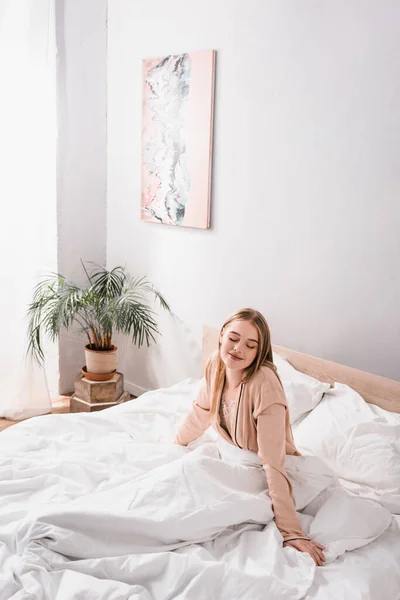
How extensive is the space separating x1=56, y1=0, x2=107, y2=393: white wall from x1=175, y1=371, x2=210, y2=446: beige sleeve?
166cm

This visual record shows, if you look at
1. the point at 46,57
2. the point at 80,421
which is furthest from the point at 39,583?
the point at 46,57

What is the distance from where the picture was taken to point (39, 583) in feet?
4.69

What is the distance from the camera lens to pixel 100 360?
3.23 m

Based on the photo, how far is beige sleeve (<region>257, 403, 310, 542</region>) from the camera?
1.71 metres

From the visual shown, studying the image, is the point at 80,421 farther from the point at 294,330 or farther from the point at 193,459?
the point at 294,330

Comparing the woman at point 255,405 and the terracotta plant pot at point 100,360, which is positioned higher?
the woman at point 255,405

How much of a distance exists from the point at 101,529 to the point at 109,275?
6.48ft

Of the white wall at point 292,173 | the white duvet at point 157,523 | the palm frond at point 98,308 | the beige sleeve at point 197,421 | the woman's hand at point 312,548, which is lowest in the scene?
the woman's hand at point 312,548

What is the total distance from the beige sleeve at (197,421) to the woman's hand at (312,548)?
1.71 ft

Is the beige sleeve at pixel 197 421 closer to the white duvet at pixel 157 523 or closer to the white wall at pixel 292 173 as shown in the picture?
the white duvet at pixel 157 523

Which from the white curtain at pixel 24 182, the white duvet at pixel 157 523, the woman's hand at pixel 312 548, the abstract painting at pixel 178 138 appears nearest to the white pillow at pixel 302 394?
the white duvet at pixel 157 523

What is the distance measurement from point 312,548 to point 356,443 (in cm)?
54

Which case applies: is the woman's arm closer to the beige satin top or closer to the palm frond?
the beige satin top

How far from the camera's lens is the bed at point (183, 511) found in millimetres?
1483
